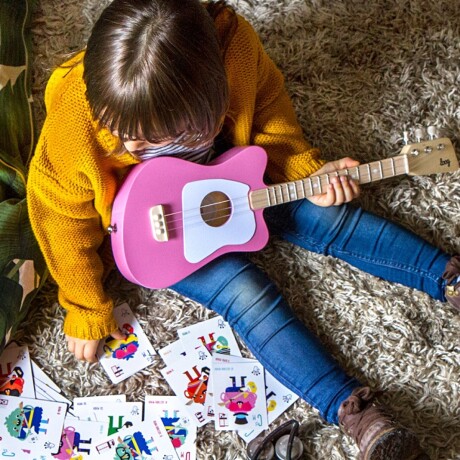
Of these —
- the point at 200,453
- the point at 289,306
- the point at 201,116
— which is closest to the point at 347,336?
the point at 289,306

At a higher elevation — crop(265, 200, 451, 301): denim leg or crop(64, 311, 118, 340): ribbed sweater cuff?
crop(265, 200, 451, 301): denim leg

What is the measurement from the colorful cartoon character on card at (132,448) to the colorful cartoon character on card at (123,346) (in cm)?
16

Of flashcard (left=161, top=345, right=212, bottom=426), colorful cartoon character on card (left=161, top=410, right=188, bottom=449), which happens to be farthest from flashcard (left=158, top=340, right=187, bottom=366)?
colorful cartoon character on card (left=161, top=410, right=188, bottom=449)

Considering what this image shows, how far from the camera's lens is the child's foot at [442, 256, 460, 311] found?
1.23m

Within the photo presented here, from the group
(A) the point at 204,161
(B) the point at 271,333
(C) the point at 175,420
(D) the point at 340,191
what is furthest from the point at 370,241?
(C) the point at 175,420

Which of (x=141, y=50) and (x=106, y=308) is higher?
(x=141, y=50)

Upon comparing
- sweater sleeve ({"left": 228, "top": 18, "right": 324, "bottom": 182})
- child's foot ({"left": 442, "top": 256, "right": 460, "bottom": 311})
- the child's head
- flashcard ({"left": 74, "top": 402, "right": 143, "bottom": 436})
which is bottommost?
flashcard ({"left": 74, "top": 402, "right": 143, "bottom": 436})

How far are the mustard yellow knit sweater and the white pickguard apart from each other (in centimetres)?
10

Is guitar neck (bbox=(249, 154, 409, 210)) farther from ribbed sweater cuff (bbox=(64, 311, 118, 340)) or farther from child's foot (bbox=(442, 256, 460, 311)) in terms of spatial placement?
ribbed sweater cuff (bbox=(64, 311, 118, 340))

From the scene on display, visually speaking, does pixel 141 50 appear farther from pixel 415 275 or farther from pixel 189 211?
pixel 415 275

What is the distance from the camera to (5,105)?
128 centimetres

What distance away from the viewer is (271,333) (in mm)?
1225

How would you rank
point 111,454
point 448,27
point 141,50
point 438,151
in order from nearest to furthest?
1. point 141,50
2. point 438,151
3. point 111,454
4. point 448,27

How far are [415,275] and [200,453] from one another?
572 millimetres
